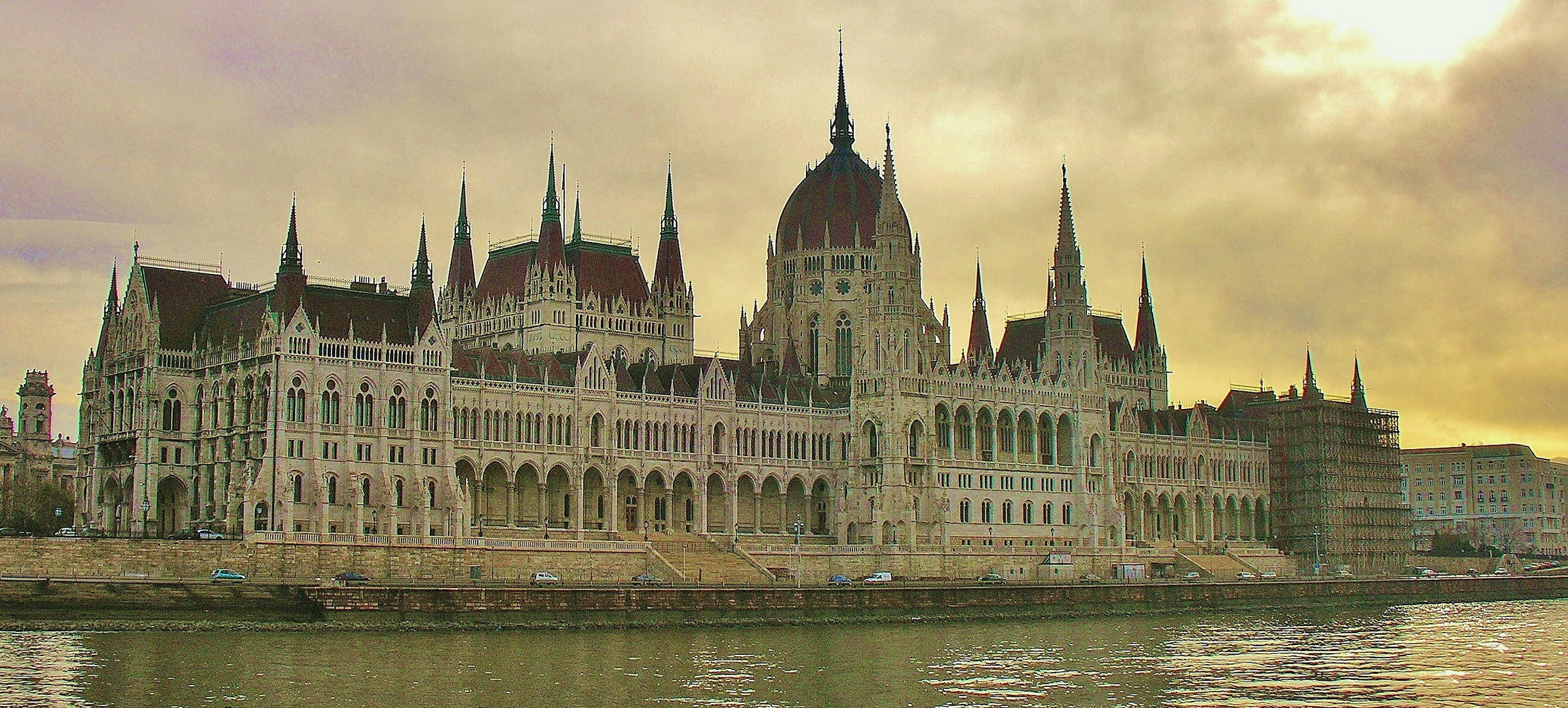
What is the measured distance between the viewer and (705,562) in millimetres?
113938

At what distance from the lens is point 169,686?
64.4 metres

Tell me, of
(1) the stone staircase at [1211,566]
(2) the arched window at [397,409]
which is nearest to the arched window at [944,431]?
(1) the stone staircase at [1211,566]

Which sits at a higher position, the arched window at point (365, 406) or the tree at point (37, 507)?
the arched window at point (365, 406)

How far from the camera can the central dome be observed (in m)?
160

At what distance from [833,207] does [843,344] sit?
11.6 meters

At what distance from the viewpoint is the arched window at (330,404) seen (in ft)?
358

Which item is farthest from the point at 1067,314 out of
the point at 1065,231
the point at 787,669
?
the point at 787,669

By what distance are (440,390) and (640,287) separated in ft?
117

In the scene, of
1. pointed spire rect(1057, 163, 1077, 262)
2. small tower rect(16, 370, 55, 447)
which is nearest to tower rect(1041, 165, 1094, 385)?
pointed spire rect(1057, 163, 1077, 262)

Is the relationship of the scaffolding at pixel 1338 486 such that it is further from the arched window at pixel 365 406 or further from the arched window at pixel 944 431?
the arched window at pixel 365 406

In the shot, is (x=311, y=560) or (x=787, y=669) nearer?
(x=787, y=669)

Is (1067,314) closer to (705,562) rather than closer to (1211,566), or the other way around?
(1211,566)

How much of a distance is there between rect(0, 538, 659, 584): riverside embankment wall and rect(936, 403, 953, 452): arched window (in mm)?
31690

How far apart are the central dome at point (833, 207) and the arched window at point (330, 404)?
58566 mm
